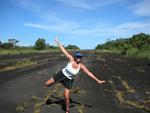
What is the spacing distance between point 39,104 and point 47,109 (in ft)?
3.01

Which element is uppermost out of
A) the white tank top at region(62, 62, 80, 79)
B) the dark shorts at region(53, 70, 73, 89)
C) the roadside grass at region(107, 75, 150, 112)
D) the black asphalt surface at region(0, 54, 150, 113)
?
the white tank top at region(62, 62, 80, 79)

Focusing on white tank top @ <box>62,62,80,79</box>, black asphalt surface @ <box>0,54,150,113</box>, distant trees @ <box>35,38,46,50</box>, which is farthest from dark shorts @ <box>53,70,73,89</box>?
distant trees @ <box>35,38,46,50</box>

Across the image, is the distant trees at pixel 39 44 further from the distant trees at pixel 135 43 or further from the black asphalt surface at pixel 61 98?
the black asphalt surface at pixel 61 98

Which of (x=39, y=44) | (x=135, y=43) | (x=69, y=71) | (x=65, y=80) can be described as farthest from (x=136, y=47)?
(x=69, y=71)

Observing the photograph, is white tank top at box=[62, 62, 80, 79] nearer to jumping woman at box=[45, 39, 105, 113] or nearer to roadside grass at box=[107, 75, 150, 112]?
jumping woman at box=[45, 39, 105, 113]

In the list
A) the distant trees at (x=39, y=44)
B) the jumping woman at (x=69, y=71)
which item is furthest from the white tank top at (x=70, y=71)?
the distant trees at (x=39, y=44)

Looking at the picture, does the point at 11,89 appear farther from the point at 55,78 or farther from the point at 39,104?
the point at 55,78

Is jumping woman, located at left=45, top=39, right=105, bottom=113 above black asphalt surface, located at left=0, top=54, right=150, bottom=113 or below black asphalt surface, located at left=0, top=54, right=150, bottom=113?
above

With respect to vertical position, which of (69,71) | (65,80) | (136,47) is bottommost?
(65,80)

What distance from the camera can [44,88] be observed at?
1720 centimetres

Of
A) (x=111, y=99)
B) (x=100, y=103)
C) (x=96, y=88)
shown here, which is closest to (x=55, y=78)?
(x=100, y=103)

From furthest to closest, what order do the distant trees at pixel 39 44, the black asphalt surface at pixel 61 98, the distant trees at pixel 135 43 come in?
the distant trees at pixel 39 44 < the distant trees at pixel 135 43 < the black asphalt surface at pixel 61 98

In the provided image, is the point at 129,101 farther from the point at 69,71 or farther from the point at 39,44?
the point at 39,44

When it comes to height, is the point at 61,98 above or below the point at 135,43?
below
